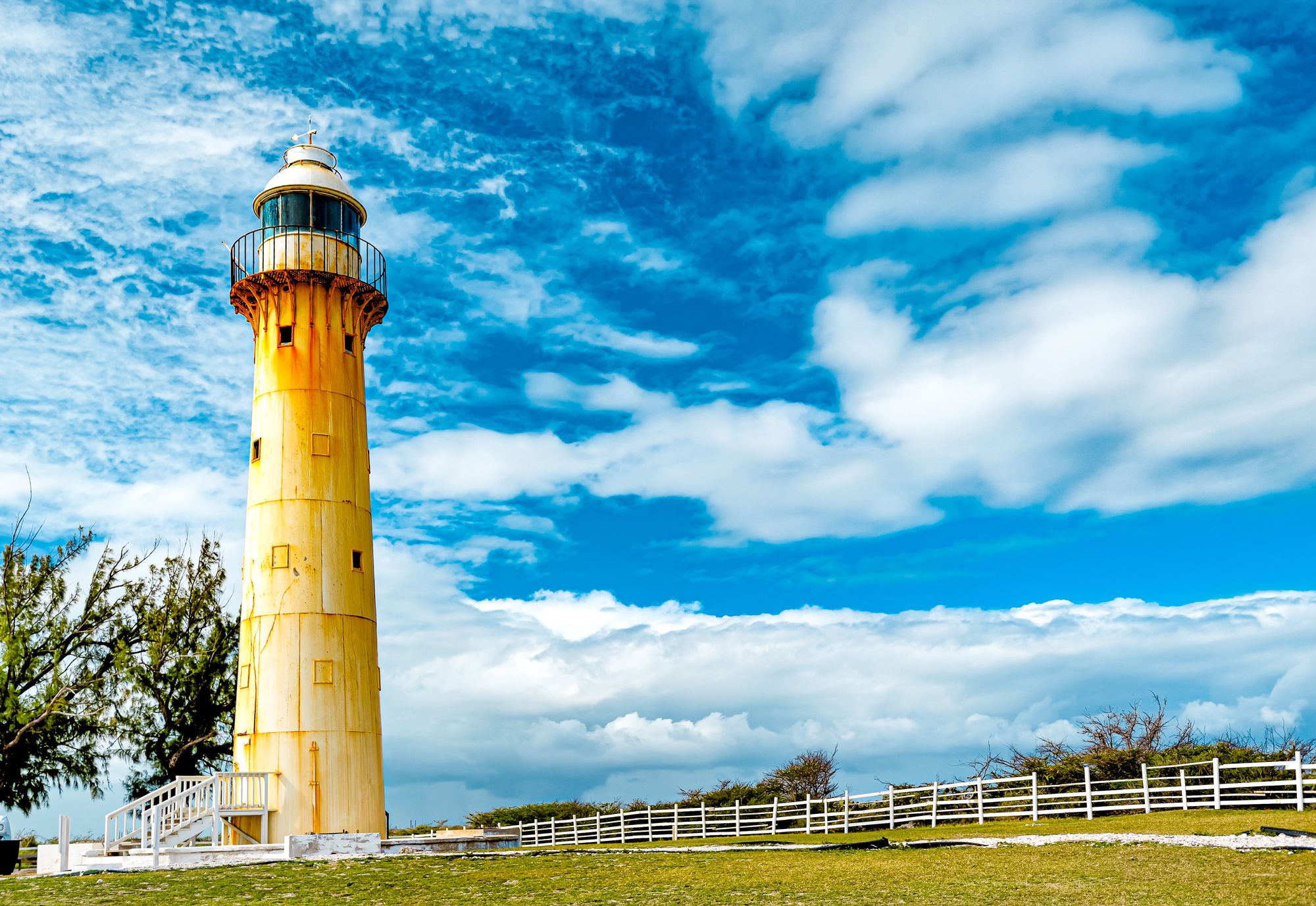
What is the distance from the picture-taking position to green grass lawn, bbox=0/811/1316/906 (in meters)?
15.5

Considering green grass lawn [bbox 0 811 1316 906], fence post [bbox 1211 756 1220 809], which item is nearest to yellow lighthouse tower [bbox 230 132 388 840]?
green grass lawn [bbox 0 811 1316 906]

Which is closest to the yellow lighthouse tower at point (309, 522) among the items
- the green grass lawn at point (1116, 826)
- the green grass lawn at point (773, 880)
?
the green grass lawn at point (773, 880)

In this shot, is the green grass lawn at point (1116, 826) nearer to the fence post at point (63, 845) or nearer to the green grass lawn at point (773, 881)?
the green grass lawn at point (773, 881)

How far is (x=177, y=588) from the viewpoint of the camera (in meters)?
38.7

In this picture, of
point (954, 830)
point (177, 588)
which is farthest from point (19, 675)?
point (954, 830)

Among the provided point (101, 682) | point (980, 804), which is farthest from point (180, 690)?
point (980, 804)

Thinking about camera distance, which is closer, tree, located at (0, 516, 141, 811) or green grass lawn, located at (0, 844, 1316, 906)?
green grass lawn, located at (0, 844, 1316, 906)

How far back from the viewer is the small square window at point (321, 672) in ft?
91.9

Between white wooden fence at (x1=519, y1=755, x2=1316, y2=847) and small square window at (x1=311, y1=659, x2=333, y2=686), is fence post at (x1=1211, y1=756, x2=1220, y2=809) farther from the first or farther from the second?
small square window at (x1=311, y1=659, x2=333, y2=686)

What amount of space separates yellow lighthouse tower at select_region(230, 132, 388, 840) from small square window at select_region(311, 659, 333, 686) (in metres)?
0.02

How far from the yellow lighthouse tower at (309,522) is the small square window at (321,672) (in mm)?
23

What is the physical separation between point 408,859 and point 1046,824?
1572 centimetres

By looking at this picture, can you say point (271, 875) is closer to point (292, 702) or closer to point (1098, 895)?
point (292, 702)

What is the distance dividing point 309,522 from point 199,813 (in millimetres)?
7261
